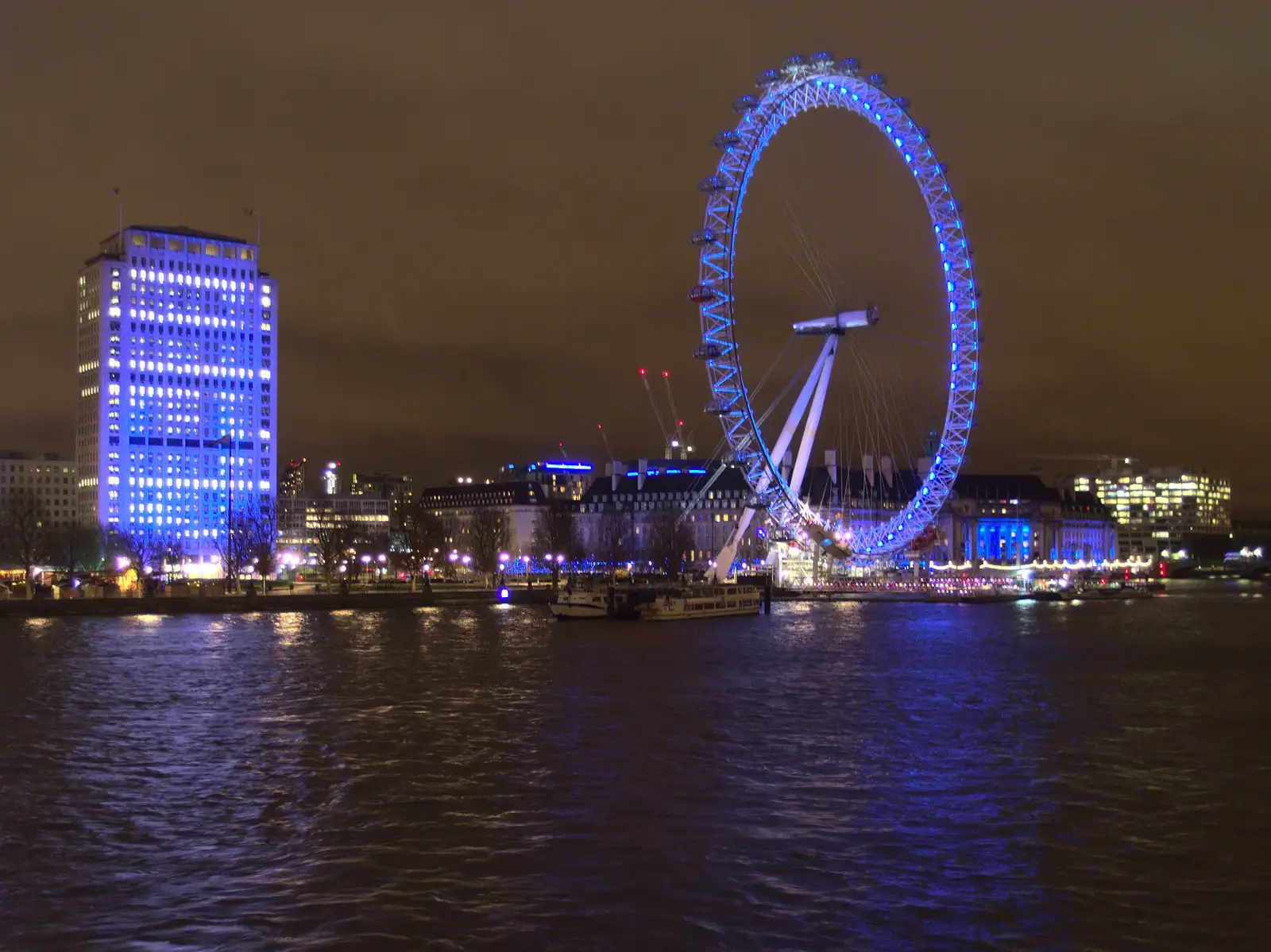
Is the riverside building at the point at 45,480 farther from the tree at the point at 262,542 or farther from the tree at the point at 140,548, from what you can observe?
the tree at the point at 262,542

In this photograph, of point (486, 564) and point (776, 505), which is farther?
point (486, 564)

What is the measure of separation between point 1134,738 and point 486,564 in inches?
4202

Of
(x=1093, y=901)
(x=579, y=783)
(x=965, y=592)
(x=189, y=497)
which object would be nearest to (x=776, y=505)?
(x=965, y=592)

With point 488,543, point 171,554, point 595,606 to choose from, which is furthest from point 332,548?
point 595,606

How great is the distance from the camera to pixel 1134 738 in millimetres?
28953

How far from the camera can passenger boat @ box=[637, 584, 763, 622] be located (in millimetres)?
79000

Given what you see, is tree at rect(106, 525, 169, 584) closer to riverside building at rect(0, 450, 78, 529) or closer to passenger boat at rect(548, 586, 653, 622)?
riverside building at rect(0, 450, 78, 529)

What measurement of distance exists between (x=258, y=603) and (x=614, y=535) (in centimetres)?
6635

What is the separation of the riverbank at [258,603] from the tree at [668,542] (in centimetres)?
3463

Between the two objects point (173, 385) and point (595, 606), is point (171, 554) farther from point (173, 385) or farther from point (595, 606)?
point (595, 606)

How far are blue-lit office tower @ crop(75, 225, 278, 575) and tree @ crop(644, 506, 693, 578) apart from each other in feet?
147

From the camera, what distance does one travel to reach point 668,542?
464 feet

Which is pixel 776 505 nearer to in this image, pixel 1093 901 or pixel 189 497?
pixel 1093 901

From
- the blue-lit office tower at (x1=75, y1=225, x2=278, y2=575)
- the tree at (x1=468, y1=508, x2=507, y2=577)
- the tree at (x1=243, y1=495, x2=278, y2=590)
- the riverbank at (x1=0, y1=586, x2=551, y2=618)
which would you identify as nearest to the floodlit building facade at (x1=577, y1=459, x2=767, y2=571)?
the tree at (x1=468, y1=508, x2=507, y2=577)
